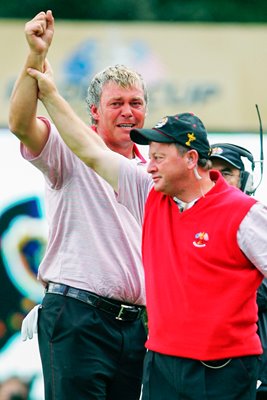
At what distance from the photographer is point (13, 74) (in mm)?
9305

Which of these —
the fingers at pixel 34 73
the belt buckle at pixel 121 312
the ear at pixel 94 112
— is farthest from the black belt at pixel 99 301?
the fingers at pixel 34 73

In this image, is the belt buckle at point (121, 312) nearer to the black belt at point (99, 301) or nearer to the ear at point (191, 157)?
the black belt at point (99, 301)

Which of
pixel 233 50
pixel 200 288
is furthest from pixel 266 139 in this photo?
pixel 200 288

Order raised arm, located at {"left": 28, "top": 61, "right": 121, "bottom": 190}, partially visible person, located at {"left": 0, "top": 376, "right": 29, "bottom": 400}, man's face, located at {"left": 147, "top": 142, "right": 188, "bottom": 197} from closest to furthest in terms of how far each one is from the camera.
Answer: man's face, located at {"left": 147, "top": 142, "right": 188, "bottom": 197} → raised arm, located at {"left": 28, "top": 61, "right": 121, "bottom": 190} → partially visible person, located at {"left": 0, "top": 376, "right": 29, "bottom": 400}

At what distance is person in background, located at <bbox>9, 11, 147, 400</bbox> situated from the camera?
16.9ft

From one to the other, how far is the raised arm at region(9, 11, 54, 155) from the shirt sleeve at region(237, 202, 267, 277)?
973 millimetres

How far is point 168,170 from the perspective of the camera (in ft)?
15.4

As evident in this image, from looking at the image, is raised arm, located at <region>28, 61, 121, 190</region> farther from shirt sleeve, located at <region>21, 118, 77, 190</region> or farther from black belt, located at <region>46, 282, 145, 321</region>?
black belt, located at <region>46, 282, 145, 321</region>

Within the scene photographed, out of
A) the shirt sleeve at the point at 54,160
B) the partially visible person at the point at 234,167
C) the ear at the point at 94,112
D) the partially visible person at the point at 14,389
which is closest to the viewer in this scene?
the shirt sleeve at the point at 54,160

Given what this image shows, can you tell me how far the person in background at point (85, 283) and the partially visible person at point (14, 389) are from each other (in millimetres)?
3822

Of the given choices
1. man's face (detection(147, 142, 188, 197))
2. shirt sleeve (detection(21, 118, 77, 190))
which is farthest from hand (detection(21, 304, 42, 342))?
man's face (detection(147, 142, 188, 197))

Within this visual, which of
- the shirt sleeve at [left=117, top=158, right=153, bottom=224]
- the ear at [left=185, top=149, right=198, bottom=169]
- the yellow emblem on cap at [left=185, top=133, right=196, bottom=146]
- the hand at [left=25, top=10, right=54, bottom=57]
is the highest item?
the hand at [left=25, top=10, right=54, bottom=57]

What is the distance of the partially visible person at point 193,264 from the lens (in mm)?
4566

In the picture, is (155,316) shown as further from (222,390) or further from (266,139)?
(266,139)
